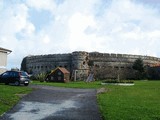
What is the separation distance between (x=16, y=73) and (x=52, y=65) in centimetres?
3226

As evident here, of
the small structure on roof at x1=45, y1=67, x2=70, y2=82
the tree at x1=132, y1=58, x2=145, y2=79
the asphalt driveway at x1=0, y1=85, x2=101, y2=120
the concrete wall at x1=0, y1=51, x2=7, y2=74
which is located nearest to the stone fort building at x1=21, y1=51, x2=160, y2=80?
the tree at x1=132, y1=58, x2=145, y2=79

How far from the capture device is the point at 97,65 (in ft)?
204

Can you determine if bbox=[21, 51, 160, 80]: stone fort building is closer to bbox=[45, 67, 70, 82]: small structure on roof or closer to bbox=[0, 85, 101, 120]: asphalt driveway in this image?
bbox=[45, 67, 70, 82]: small structure on roof

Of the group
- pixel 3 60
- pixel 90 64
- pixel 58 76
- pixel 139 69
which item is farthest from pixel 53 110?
pixel 139 69

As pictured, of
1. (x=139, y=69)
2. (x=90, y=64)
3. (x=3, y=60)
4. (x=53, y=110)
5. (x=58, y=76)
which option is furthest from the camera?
(x=139, y=69)

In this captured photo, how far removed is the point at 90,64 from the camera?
6172 cm

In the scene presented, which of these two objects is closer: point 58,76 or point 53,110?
point 53,110

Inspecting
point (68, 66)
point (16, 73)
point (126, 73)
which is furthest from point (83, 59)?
point (16, 73)

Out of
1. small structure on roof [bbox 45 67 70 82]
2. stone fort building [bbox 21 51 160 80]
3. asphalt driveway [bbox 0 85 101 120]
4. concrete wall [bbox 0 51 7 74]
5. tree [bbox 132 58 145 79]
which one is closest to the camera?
asphalt driveway [bbox 0 85 101 120]

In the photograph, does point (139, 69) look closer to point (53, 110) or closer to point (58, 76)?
point (58, 76)

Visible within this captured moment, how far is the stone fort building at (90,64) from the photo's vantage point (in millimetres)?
59812

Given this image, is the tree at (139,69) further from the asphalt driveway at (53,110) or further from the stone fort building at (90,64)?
the asphalt driveway at (53,110)

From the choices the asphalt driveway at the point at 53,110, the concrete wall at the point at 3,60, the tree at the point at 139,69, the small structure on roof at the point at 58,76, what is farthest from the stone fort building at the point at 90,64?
the asphalt driveway at the point at 53,110

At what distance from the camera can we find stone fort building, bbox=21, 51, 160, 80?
196 feet
